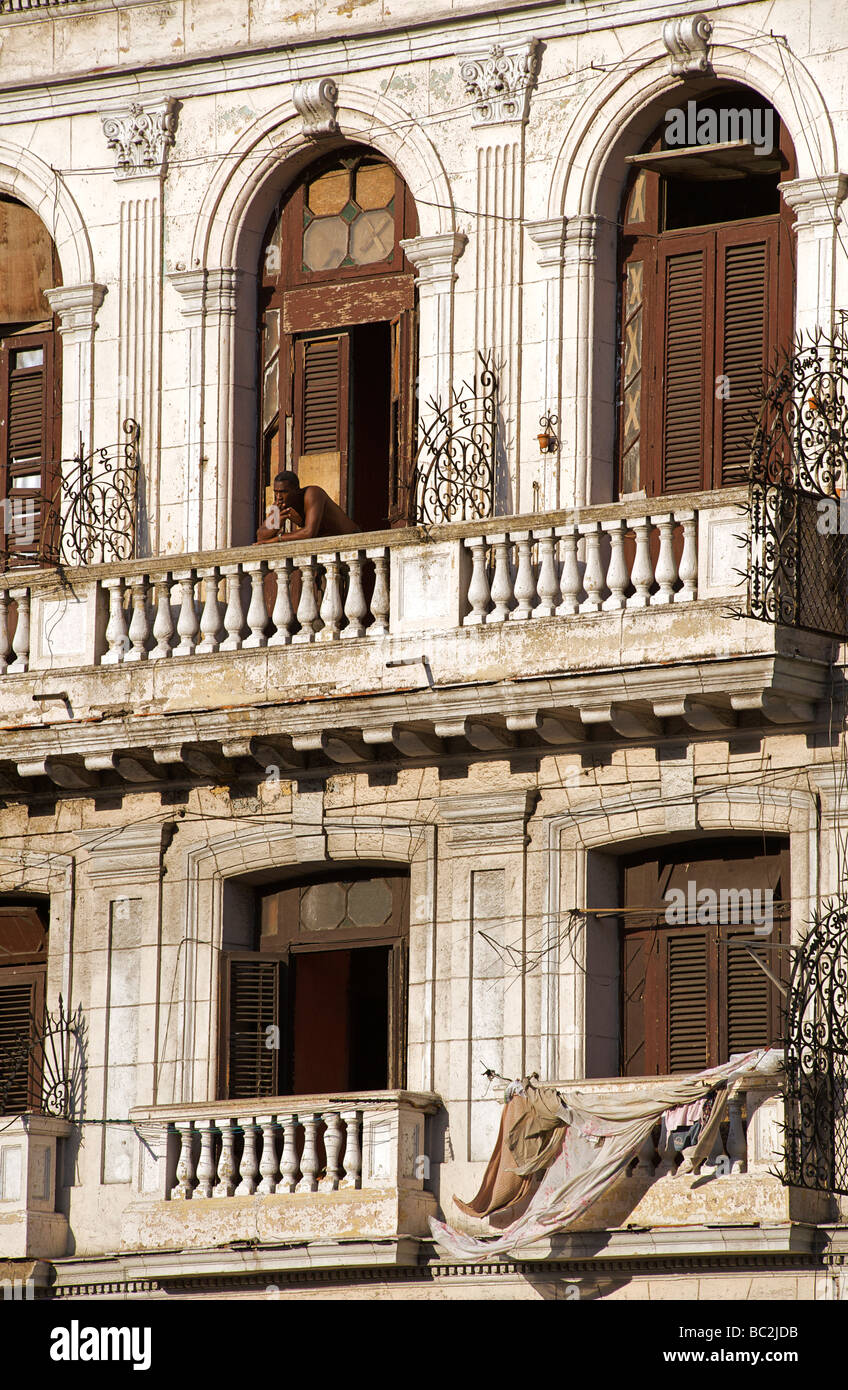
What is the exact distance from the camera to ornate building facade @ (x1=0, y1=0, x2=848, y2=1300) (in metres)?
26.5

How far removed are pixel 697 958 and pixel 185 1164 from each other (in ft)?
13.3

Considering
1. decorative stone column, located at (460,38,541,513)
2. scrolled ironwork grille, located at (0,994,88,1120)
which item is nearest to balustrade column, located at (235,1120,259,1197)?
scrolled ironwork grille, located at (0,994,88,1120)

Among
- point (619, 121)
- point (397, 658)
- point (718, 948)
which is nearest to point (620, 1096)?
point (718, 948)

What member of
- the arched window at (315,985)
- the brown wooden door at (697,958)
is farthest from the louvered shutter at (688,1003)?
the arched window at (315,985)

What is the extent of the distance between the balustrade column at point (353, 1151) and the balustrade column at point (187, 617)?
3.82m

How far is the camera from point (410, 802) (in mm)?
27766

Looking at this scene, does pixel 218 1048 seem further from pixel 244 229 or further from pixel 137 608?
pixel 244 229

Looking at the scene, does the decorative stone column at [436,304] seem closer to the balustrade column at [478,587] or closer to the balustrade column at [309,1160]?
the balustrade column at [478,587]

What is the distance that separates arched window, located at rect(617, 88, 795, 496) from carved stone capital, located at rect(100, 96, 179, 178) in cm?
395

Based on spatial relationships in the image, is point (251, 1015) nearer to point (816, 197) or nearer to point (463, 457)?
point (463, 457)

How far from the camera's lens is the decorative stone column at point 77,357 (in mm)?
30016

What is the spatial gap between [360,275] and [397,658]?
3684 millimetres
